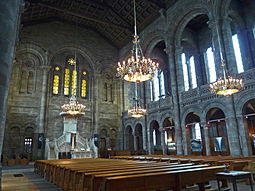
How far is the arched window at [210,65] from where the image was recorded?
18562mm

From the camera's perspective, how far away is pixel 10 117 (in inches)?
699

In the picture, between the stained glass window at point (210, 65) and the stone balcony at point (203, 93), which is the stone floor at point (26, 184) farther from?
the stained glass window at point (210, 65)

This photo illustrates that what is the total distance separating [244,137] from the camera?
11469mm

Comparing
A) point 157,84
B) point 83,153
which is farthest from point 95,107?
point 157,84

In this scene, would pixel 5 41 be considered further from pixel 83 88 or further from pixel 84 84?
pixel 84 84

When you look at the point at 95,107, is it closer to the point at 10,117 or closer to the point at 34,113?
the point at 34,113

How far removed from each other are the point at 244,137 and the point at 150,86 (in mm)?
10363

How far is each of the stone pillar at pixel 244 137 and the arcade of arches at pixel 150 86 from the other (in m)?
0.06

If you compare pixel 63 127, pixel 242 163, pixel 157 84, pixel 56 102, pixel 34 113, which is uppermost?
pixel 157 84

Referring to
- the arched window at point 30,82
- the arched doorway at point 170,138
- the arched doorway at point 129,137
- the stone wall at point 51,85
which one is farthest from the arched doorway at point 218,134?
the arched window at point 30,82

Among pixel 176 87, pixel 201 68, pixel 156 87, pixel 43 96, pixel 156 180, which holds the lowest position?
pixel 156 180

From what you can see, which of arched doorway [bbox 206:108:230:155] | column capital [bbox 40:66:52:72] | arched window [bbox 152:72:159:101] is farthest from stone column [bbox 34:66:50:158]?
arched doorway [bbox 206:108:230:155]

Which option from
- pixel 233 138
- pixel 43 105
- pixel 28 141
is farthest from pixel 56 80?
pixel 233 138

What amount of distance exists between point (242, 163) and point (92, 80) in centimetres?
1805
